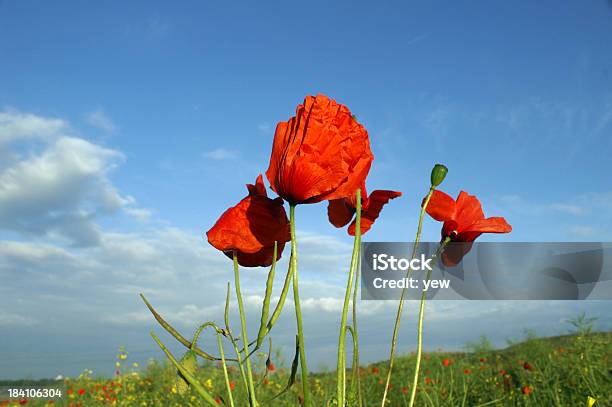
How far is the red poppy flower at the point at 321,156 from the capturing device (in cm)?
97

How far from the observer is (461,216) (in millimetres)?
1288

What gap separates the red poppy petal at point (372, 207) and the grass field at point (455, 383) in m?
1.35

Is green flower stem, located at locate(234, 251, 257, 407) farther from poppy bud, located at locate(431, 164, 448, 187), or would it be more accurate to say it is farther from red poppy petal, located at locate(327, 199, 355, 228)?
poppy bud, located at locate(431, 164, 448, 187)

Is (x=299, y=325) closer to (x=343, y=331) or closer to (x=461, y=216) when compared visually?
(x=343, y=331)

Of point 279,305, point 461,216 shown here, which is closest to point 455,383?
point 461,216

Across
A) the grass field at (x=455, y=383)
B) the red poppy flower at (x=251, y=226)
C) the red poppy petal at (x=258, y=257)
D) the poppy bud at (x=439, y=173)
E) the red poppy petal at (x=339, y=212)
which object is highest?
the poppy bud at (x=439, y=173)

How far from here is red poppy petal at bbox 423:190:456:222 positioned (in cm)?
127

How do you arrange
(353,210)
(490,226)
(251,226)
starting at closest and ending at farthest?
1. (251,226)
2. (353,210)
3. (490,226)

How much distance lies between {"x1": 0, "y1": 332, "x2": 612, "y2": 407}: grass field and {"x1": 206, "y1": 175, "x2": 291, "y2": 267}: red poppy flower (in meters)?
1.46

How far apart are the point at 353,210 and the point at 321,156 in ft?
0.71

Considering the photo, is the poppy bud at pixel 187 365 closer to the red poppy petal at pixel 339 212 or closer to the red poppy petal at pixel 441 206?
the red poppy petal at pixel 339 212

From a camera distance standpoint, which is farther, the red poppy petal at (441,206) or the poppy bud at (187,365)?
the red poppy petal at (441,206)

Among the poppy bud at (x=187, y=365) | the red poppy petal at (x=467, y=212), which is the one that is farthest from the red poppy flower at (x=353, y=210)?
the poppy bud at (x=187, y=365)

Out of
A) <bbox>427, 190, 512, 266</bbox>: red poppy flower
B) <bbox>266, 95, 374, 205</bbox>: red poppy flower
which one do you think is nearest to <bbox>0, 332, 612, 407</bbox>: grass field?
<bbox>427, 190, 512, 266</bbox>: red poppy flower
